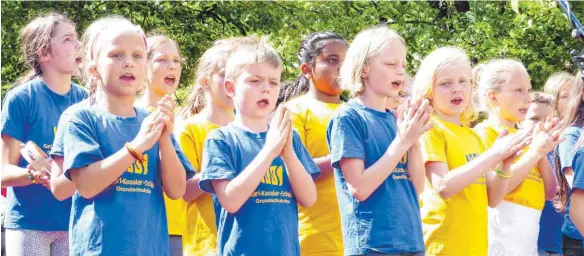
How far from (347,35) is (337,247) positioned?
26.6ft

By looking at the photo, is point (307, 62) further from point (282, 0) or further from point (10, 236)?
point (282, 0)

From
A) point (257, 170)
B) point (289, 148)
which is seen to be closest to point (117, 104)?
point (257, 170)

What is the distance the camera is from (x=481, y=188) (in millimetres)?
5578

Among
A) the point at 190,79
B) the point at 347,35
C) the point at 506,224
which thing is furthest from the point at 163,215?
the point at 347,35

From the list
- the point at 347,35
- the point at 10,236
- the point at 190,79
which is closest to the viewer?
the point at 10,236

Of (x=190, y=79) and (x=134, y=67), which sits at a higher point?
(x=190, y=79)

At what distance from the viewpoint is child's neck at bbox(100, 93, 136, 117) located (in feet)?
14.5

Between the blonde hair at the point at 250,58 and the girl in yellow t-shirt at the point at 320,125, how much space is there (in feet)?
2.66

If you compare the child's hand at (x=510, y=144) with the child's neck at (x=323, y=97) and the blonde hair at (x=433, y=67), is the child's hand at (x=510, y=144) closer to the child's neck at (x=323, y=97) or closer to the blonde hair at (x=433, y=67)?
the blonde hair at (x=433, y=67)

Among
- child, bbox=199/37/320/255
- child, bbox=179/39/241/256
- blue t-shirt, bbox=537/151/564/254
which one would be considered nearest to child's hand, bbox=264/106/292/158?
child, bbox=199/37/320/255

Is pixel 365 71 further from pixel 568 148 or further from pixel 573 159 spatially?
pixel 568 148

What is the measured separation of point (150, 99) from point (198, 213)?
0.95 m

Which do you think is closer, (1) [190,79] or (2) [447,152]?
(2) [447,152]

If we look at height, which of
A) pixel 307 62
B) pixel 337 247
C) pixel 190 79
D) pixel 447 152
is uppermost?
pixel 190 79
